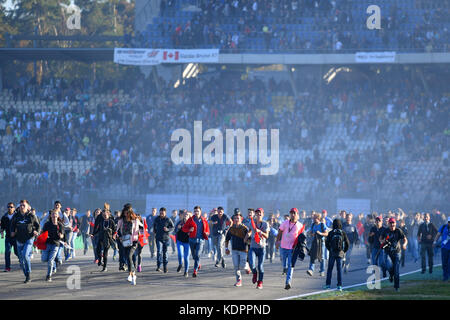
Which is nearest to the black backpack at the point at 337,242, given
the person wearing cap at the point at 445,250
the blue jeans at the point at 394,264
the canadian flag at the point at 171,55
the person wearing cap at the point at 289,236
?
the person wearing cap at the point at 289,236

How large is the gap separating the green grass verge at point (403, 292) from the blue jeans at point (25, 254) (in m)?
7.03

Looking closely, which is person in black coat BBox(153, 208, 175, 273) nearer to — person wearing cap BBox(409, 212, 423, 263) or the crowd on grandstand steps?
the crowd on grandstand steps

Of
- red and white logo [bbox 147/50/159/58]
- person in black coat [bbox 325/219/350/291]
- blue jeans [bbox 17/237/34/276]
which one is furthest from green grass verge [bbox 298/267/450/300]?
red and white logo [bbox 147/50/159/58]

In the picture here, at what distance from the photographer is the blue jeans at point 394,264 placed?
62.0 feet

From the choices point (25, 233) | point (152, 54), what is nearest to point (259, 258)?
point (25, 233)

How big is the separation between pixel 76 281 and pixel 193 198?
20.5 metres

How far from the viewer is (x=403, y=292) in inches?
734

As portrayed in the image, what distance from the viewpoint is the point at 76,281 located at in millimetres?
19859

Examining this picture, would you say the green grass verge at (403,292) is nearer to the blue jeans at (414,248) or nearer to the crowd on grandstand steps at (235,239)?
the crowd on grandstand steps at (235,239)

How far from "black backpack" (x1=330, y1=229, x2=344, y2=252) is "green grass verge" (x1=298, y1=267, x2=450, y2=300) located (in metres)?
0.99

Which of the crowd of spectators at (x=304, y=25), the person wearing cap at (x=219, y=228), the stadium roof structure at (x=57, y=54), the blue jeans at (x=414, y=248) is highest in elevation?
the crowd of spectators at (x=304, y=25)

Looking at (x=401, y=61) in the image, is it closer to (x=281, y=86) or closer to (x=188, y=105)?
(x=281, y=86)
